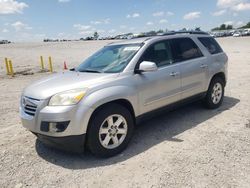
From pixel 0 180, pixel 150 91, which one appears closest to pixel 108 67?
pixel 150 91

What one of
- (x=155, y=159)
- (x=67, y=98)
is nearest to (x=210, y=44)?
(x=155, y=159)

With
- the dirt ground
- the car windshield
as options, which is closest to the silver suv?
the car windshield

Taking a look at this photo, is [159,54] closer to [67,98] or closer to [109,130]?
[109,130]

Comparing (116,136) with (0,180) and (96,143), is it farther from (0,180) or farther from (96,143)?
(0,180)

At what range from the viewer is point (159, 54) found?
4.70 meters

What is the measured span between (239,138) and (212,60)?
6.81 feet

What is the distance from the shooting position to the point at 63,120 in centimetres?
348

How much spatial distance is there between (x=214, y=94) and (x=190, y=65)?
1224 mm

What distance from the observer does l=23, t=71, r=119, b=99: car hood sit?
3689mm

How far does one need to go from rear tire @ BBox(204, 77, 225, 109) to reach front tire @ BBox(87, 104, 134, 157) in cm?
243

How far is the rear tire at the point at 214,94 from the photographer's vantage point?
577 centimetres

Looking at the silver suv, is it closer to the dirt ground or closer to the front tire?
the front tire

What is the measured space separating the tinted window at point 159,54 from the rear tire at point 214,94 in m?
1.54

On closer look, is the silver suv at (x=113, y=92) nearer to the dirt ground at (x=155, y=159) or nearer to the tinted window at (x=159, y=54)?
the tinted window at (x=159, y=54)
